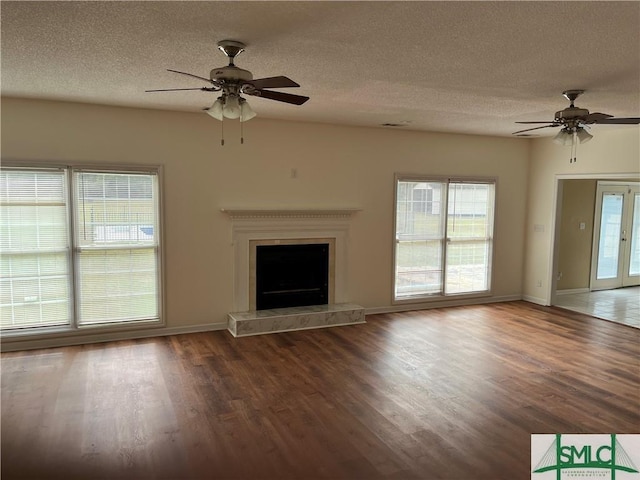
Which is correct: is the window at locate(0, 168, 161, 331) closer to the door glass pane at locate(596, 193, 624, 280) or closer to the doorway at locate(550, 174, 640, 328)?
the doorway at locate(550, 174, 640, 328)

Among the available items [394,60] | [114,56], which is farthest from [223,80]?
[394,60]

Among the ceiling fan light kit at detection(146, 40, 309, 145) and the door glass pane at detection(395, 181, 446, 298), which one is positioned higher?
the ceiling fan light kit at detection(146, 40, 309, 145)

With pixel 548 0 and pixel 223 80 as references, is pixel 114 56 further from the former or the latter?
pixel 548 0

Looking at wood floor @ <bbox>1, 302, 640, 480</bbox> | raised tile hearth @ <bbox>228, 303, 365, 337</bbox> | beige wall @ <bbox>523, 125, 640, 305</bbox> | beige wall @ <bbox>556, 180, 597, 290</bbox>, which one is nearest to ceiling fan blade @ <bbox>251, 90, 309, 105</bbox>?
wood floor @ <bbox>1, 302, 640, 480</bbox>

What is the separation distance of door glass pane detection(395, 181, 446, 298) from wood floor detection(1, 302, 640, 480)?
1.27m

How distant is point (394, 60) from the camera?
322 centimetres

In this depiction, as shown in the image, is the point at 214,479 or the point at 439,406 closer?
the point at 214,479

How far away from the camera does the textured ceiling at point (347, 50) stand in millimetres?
2402

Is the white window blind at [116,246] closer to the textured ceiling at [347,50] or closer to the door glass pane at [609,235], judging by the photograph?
the textured ceiling at [347,50]

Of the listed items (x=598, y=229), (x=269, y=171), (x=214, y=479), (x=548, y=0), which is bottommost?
(x=214, y=479)

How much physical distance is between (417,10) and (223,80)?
1.23m

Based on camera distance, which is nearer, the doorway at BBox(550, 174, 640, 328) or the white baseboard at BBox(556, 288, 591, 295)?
the doorway at BBox(550, 174, 640, 328)

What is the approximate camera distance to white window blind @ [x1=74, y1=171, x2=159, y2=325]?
5.04 metres

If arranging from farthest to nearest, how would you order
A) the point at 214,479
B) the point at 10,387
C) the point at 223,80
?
1. the point at 10,387
2. the point at 223,80
3. the point at 214,479
